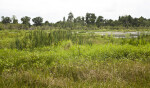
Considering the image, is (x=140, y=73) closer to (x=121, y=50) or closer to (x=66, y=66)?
(x=66, y=66)

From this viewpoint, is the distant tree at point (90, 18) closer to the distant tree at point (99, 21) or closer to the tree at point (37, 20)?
the distant tree at point (99, 21)

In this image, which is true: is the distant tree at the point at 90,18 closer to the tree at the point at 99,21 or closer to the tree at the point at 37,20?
the tree at the point at 99,21

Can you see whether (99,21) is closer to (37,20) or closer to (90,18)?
(90,18)

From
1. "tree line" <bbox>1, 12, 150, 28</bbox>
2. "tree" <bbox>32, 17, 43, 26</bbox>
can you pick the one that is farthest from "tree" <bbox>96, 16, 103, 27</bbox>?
"tree" <bbox>32, 17, 43, 26</bbox>

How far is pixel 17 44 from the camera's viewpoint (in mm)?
9148

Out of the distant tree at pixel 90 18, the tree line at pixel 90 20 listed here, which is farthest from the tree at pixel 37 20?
the distant tree at pixel 90 18

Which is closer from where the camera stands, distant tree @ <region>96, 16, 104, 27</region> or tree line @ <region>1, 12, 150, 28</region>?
tree line @ <region>1, 12, 150, 28</region>

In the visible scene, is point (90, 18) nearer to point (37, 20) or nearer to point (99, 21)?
point (99, 21)

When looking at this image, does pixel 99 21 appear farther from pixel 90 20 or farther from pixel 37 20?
pixel 37 20

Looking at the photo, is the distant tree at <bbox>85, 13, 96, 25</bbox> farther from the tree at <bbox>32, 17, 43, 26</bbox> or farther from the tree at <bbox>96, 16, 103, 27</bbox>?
the tree at <bbox>32, 17, 43, 26</bbox>

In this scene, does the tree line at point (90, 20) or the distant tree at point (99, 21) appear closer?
the tree line at point (90, 20)

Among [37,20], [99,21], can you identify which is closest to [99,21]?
[99,21]

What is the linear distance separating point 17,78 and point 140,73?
13.3ft

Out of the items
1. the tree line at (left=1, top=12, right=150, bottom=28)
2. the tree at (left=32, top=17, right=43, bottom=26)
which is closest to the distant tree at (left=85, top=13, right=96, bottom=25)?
the tree line at (left=1, top=12, right=150, bottom=28)
